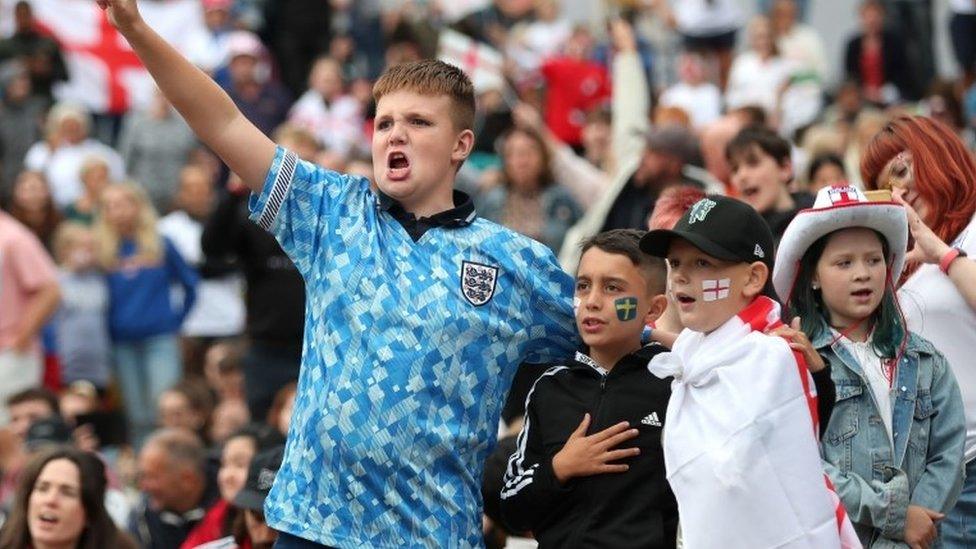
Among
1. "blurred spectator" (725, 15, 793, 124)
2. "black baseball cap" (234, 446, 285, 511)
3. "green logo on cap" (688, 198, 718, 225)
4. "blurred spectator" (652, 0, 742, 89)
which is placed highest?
"blurred spectator" (652, 0, 742, 89)

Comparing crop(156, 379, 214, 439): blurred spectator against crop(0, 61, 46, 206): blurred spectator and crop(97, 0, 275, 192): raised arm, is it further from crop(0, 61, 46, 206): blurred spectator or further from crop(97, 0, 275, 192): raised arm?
crop(97, 0, 275, 192): raised arm

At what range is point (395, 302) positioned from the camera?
563 cm

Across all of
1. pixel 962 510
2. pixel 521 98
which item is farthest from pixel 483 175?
pixel 962 510

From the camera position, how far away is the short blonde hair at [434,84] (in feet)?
19.4

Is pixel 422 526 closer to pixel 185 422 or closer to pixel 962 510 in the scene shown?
pixel 962 510

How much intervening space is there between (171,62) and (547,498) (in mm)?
1687

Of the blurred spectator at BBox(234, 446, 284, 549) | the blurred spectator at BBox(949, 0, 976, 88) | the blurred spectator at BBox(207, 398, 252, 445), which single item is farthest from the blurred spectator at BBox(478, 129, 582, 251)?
the blurred spectator at BBox(949, 0, 976, 88)

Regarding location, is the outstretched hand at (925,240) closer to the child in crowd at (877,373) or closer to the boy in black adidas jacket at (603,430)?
the child in crowd at (877,373)

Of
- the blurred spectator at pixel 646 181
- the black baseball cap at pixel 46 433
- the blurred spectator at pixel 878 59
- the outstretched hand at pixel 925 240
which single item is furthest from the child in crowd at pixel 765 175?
the blurred spectator at pixel 878 59

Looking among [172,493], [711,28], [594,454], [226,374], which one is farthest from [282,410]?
[711,28]

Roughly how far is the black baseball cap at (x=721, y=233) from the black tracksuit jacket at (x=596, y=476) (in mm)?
471

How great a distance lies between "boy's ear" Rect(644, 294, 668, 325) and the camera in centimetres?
627

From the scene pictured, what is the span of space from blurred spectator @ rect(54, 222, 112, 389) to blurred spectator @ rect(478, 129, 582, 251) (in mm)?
3399

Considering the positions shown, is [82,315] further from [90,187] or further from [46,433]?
[46,433]
